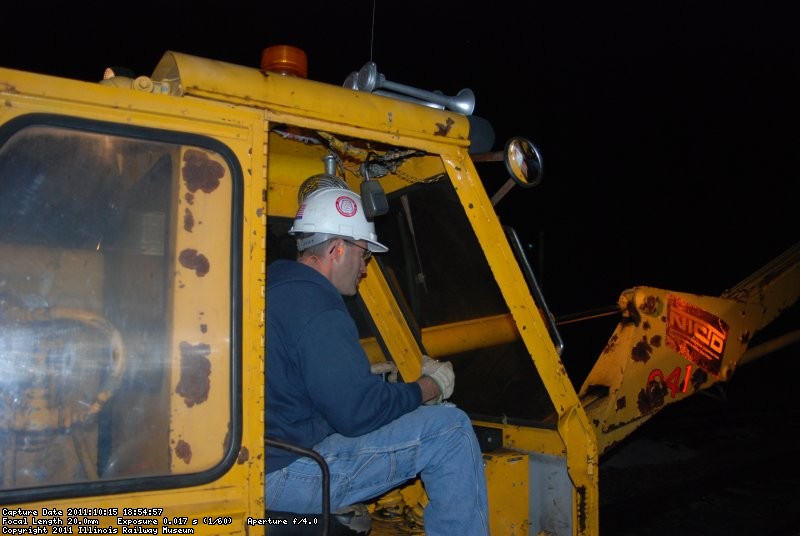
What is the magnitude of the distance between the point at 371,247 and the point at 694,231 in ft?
63.8

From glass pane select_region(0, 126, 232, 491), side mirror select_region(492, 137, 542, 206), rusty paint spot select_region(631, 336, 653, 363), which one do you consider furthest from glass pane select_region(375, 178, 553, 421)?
glass pane select_region(0, 126, 232, 491)

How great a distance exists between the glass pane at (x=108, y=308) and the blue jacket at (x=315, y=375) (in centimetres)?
37

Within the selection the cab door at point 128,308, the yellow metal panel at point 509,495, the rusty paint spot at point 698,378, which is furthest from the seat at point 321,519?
the rusty paint spot at point 698,378

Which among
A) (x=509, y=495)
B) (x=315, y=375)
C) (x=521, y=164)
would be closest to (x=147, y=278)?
(x=315, y=375)

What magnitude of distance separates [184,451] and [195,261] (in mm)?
471

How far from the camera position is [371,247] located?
7.74 ft

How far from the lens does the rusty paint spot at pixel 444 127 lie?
2.08 metres

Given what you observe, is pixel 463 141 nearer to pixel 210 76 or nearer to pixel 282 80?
pixel 282 80

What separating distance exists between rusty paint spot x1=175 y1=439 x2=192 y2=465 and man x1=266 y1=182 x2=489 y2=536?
0.44 metres

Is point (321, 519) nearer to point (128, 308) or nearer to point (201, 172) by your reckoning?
point (128, 308)

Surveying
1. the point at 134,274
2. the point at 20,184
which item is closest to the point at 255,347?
the point at 134,274

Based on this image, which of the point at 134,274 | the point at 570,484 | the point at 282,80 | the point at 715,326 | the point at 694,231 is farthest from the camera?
the point at 694,231

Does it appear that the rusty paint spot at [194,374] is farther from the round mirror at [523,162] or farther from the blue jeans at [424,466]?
the round mirror at [523,162]

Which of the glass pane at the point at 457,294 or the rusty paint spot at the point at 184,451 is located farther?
the glass pane at the point at 457,294
